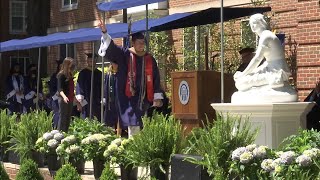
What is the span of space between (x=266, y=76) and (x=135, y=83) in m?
2.31

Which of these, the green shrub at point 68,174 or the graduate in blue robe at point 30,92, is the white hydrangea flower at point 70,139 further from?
the graduate in blue robe at point 30,92

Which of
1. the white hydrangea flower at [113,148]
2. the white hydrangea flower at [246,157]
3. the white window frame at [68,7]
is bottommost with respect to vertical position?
the white hydrangea flower at [113,148]

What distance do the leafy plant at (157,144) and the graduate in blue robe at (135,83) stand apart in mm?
1854

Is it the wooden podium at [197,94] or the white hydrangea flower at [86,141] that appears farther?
the wooden podium at [197,94]

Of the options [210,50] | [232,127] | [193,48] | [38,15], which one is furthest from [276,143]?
[38,15]

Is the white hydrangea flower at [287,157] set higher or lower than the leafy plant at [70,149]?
higher

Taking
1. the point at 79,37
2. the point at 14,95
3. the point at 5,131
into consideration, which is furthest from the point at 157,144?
the point at 14,95

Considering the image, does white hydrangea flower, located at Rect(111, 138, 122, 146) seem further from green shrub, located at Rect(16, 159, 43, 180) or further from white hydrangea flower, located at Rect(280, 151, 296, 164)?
white hydrangea flower, located at Rect(280, 151, 296, 164)

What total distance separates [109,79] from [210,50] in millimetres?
4978

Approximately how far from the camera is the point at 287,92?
8953 millimetres

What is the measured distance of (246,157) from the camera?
23.3 ft

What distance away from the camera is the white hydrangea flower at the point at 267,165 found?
693cm

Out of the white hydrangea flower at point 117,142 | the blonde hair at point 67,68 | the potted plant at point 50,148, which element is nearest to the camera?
the white hydrangea flower at point 117,142

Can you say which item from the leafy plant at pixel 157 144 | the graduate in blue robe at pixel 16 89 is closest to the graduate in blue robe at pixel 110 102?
the leafy plant at pixel 157 144
